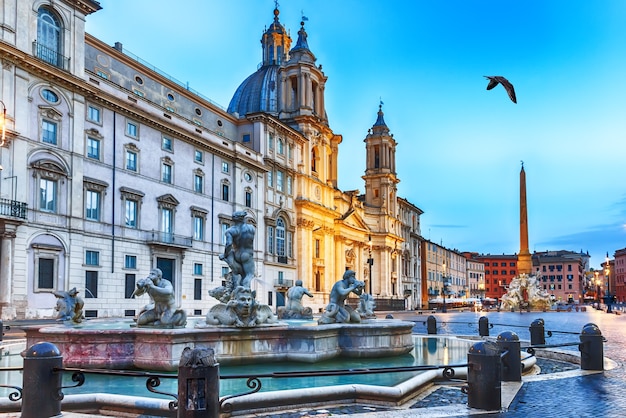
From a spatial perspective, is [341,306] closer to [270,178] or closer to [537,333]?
[537,333]

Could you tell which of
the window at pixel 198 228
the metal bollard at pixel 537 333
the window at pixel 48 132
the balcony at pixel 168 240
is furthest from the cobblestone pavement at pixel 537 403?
the window at pixel 198 228

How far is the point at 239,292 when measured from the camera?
1234 cm

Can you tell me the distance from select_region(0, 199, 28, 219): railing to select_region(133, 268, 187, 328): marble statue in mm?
18855

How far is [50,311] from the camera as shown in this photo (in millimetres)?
29406

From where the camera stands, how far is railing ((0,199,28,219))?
27.7 meters

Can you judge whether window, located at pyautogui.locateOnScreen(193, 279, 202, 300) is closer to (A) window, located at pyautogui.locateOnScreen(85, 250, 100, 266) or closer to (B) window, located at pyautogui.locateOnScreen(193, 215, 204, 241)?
(B) window, located at pyautogui.locateOnScreen(193, 215, 204, 241)

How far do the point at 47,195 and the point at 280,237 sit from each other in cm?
2690

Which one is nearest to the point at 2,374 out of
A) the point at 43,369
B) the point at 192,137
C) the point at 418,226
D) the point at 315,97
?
the point at 43,369

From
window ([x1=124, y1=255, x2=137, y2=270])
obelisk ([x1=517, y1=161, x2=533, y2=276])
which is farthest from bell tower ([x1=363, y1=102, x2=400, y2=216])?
window ([x1=124, y1=255, x2=137, y2=270])

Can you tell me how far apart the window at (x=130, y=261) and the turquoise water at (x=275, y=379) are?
2061 cm

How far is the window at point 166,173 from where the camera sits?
40031mm

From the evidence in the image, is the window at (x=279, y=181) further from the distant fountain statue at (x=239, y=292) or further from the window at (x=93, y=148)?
the distant fountain statue at (x=239, y=292)

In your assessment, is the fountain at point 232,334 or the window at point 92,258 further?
the window at point 92,258

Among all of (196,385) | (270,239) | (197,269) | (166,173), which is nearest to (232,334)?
(196,385)
